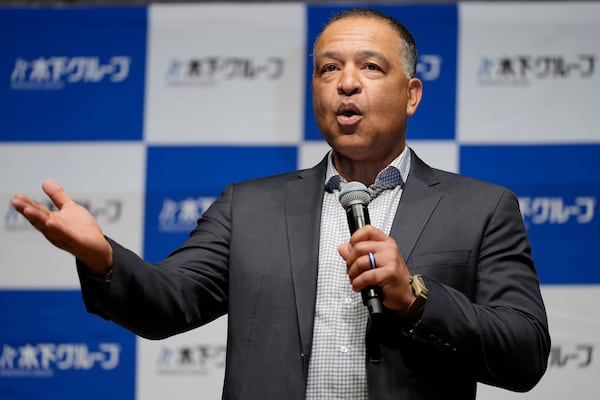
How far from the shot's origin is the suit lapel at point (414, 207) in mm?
1847

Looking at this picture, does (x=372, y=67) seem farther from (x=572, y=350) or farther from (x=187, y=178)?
(x=572, y=350)

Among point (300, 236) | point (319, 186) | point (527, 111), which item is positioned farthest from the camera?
point (527, 111)

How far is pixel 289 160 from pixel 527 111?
0.96 metres

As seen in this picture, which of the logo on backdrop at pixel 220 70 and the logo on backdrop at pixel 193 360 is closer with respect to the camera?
the logo on backdrop at pixel 193 360

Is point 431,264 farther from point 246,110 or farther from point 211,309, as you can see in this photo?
point 246,110

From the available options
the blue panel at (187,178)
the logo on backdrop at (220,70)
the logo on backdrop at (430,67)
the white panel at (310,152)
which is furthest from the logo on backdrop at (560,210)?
the logo on backdrop at (220,70)

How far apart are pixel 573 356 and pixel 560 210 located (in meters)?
0.55

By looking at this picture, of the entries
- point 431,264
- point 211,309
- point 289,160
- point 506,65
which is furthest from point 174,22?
point 431,264

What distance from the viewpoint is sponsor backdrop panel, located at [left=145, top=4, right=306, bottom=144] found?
3.42 m

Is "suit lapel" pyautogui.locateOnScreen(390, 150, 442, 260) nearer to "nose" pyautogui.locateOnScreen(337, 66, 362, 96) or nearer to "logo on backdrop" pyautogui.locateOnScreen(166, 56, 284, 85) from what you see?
"nose" pyautogui.locateOnScreen(337, 66, 362, 96)

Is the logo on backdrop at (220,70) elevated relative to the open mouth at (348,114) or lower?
elevated

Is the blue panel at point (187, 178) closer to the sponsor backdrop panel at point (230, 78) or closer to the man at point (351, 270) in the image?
the sponsor backdrop panel at point (230, 78)

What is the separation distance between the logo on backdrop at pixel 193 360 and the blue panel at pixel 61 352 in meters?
0.14

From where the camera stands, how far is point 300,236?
193 centimetres
